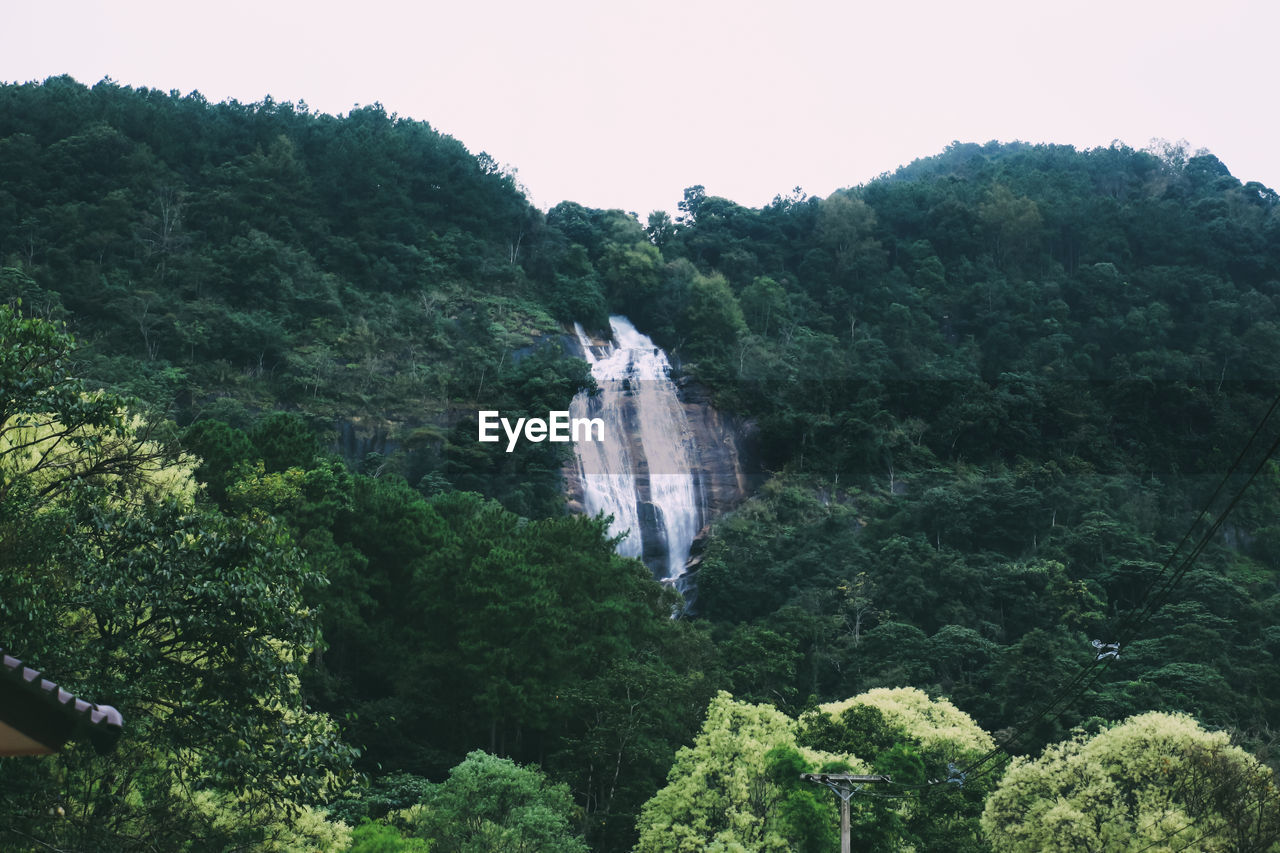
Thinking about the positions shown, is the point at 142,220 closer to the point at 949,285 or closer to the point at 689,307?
the point at 689,307

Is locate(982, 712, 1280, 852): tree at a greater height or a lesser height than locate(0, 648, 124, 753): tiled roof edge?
lesser

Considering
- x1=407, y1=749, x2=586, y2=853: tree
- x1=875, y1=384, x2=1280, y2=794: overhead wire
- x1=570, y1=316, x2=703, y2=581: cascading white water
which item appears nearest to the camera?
x1=407, y1=749, x2=586, y2=853: tree

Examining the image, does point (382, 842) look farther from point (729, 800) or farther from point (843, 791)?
point (843, 791)

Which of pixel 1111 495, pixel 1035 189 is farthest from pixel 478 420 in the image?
pixel 1035 189

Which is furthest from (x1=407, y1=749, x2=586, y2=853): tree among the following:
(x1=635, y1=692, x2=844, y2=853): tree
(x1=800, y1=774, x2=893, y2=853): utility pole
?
(x1=800, y1=774, x2=893, y2=853): utility pole

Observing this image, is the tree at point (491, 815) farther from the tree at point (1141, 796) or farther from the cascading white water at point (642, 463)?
the cascading white water at point (642, 463)

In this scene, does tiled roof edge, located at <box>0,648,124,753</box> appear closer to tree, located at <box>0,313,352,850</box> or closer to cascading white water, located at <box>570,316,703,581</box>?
tree, located at <box>0,313,352,850</box>
